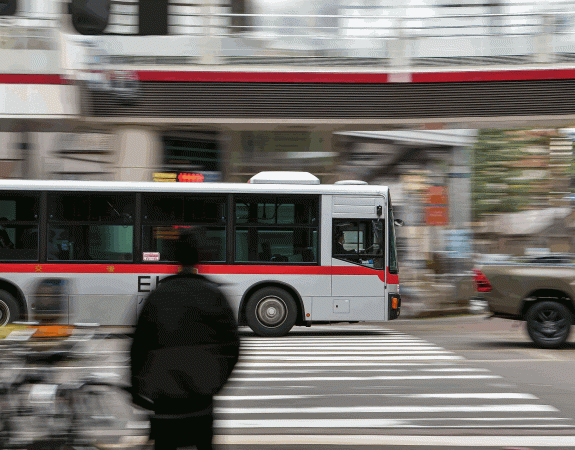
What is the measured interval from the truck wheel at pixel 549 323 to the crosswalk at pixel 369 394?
1.53 m

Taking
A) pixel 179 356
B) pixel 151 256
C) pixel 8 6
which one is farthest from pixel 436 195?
pixel 179 356

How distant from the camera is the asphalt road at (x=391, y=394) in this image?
632 cm

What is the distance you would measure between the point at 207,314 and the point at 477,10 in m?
18.3

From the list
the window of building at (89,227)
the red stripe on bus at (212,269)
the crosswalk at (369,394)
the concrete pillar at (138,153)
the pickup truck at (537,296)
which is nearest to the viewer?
the crosswalk at (369,394)

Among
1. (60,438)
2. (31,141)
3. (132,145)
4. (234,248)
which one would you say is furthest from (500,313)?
(31,141)

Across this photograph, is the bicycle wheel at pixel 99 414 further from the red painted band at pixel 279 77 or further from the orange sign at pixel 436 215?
the orange sign at pixel 436 215

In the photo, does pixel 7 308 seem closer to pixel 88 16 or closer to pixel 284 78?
pixel 88 16

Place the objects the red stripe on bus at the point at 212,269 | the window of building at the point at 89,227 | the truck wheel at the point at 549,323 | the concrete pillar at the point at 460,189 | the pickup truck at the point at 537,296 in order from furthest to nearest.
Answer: the concrete pillar at the point at 460,189 < the window of building at the point at 89,227 < the red stripe on bus at the point at 212,269 < the truck wheel at the point at 549,323 < the pickup truck at the point at 537,296

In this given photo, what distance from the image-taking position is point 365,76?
1978cm

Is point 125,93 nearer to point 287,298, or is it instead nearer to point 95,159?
point 95,159

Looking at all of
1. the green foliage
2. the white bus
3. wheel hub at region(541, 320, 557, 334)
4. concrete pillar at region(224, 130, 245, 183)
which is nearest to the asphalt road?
wheel hub at region(541, 320, 557, 334)

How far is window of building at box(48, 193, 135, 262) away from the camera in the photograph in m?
Result: 14.4

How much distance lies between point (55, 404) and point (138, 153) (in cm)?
1529

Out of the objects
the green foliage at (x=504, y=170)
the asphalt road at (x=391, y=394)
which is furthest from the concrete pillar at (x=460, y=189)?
the asphalt road at (x=391, y=394)
